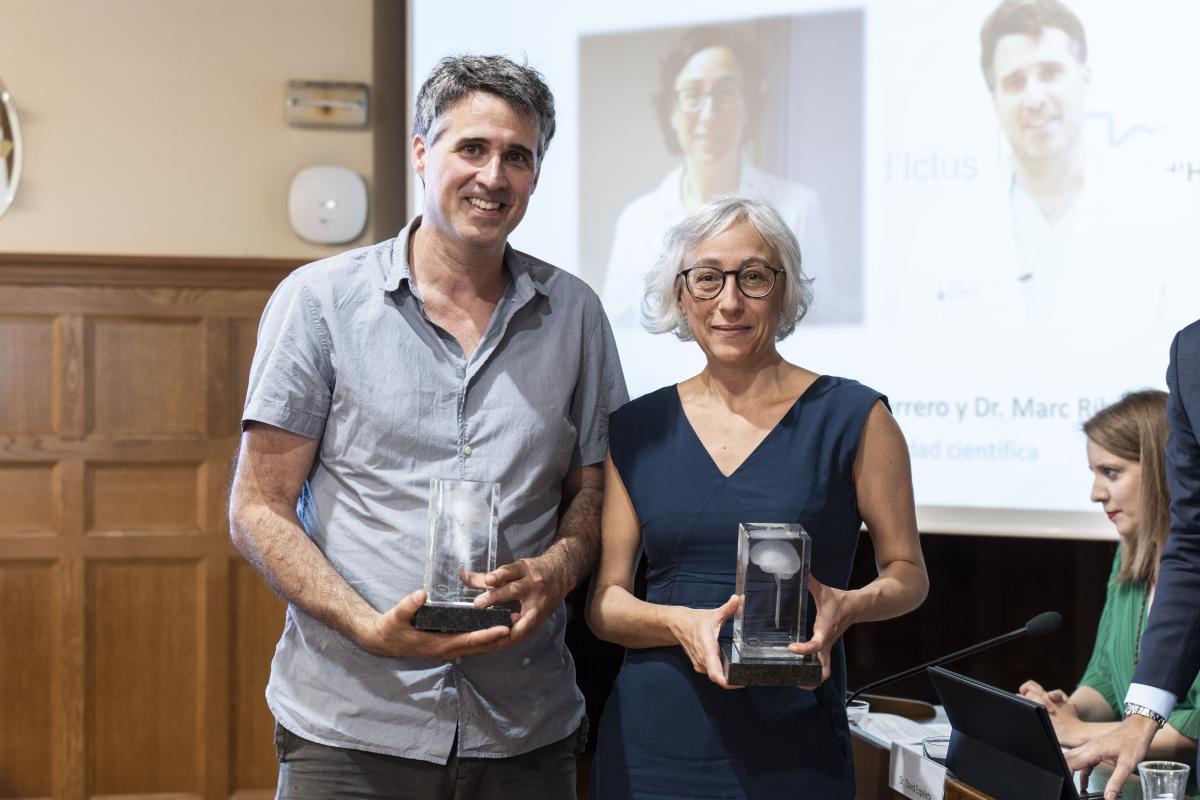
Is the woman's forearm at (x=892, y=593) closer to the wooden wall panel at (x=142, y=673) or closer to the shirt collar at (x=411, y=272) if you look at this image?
the shirt collar at (x=411, y=272)

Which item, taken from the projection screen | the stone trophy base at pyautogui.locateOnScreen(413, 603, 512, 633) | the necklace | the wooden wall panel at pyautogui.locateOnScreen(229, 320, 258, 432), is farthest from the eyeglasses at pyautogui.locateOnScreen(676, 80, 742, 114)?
the stone trophy base at pyautogui.locateOnScreen(413, 603, 512, 633)

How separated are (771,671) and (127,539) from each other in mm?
3503

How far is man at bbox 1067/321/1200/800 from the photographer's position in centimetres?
141

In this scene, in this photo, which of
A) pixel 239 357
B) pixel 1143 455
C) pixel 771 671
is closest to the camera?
pixel 771 671

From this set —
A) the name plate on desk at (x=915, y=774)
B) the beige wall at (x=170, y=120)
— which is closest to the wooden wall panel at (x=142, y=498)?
the beige wall at (x=170, y=120)

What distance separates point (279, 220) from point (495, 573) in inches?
127

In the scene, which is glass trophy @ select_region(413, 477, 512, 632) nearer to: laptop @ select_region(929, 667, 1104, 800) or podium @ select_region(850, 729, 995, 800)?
laptop @ select_region(929, 667, 1104, 800)

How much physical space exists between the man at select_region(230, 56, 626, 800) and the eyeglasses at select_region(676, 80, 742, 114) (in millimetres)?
2147

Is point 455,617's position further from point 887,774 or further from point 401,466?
point 887,774

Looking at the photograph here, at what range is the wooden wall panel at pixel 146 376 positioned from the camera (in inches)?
173

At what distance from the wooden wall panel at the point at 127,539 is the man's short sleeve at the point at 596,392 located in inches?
111

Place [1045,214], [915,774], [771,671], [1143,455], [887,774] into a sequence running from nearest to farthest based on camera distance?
[771,671] → [915,774] → [887,774] → [1143,455] → [1045,214]

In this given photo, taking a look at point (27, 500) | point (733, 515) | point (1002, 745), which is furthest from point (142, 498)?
point (1002, 745)

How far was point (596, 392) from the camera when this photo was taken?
5.84 feet
